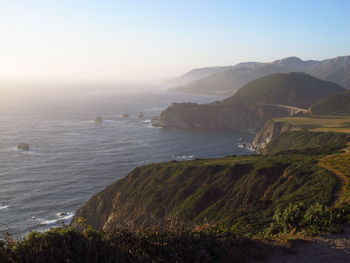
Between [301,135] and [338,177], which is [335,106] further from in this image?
[338,177]

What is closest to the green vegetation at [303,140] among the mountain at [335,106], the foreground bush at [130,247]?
the mountain at [335,106]

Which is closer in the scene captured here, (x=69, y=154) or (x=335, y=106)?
(x=69, y=154)

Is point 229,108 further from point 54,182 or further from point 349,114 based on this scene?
point 54,182

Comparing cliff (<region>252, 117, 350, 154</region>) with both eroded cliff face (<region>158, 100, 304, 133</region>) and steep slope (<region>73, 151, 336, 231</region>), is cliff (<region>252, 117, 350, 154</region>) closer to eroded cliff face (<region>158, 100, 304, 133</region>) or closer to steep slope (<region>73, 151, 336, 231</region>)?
steep slope (<region>73, 151, 336, 231</region>)

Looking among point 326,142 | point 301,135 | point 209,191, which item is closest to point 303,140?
point 301,135

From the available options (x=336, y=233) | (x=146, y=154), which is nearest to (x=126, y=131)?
(x=146, y=154)

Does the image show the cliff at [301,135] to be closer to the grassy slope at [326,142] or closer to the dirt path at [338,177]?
the grassy slope at [326,142]
